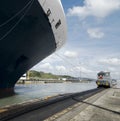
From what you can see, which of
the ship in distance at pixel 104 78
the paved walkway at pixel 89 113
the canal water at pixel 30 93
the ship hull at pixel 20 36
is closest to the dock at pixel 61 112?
the paved walkway at pixel 89 113

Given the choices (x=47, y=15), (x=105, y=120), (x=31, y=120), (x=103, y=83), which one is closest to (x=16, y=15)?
(x=47, y=15)

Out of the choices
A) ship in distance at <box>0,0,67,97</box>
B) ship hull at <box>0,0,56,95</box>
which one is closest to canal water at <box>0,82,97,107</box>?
ship hull at <box>0,0,56,95</box>

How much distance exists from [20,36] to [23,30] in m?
0.79

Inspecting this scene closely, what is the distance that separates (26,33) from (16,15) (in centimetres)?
253

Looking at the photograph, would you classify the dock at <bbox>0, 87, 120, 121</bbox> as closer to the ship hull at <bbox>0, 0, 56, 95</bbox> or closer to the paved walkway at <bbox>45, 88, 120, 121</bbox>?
the paved walkway at <bbox>45, 88, 120, 121</bbox>

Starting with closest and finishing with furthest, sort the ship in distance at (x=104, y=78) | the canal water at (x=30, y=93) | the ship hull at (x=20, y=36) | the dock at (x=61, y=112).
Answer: the dock at (x=61, y=112) → the ship hull at (x=20, y=36) → the canal water at (x=30, y=93) → the ship in distance at (x=104, y=78)

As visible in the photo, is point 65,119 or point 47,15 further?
point 47,15

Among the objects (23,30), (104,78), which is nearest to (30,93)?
(23,30)

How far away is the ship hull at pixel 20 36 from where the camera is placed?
12667 mm

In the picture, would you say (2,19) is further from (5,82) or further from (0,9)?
(5,82)

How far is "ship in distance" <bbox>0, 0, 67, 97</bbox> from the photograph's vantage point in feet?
41.7

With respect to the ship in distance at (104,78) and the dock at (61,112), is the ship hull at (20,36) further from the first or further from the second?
the ship in distance at (104,78)

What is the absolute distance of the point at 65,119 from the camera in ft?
31.7

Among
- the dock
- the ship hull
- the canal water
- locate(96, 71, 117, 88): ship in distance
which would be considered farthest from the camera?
locate(96, 71, 117, 88): ship in distance
